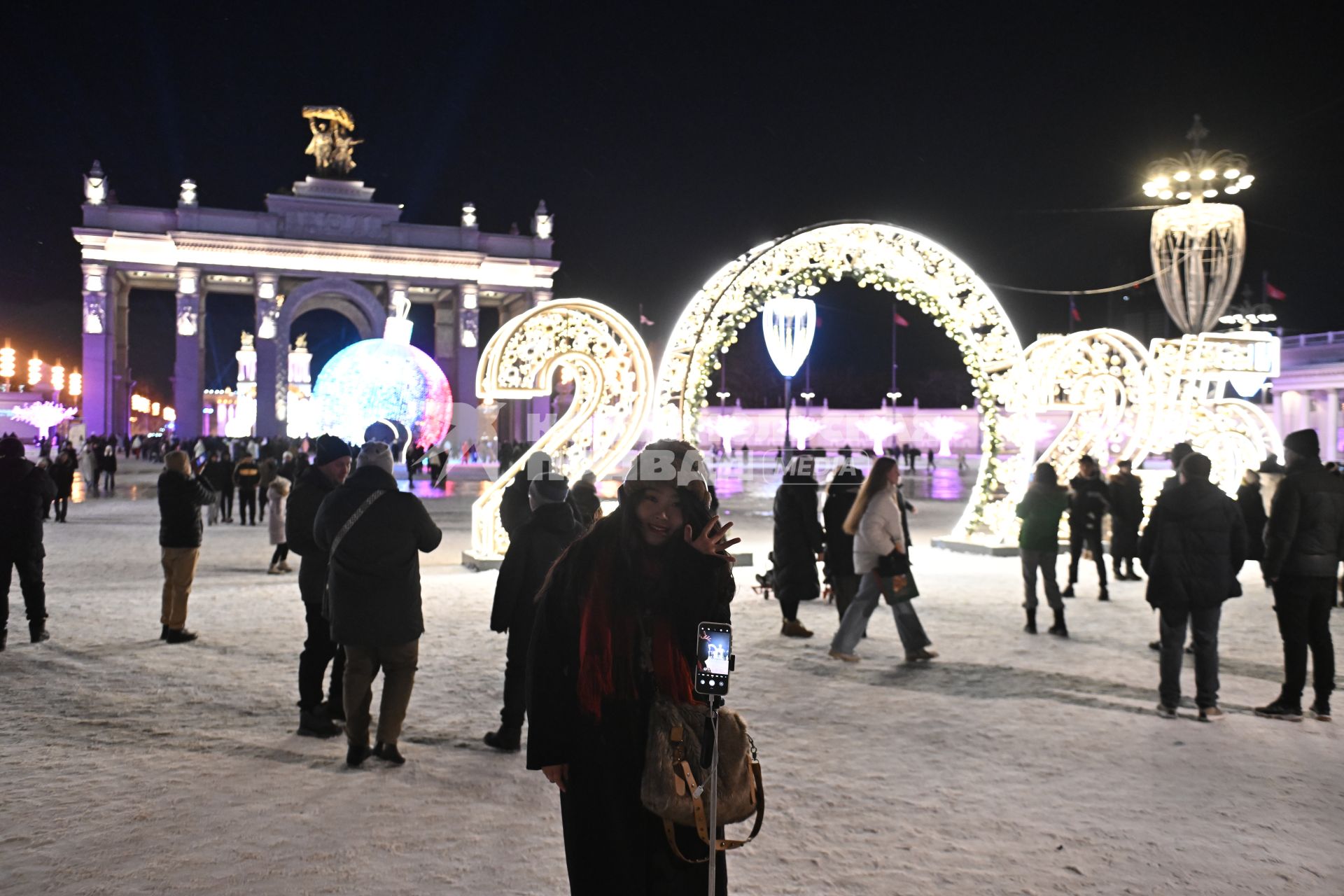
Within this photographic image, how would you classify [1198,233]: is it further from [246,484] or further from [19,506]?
[246,484]

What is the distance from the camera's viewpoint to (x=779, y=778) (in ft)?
16.3

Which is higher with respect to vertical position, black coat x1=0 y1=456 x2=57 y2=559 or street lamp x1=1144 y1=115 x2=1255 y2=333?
street lamp x1=1144 y1=115 x2=1255 y2=333

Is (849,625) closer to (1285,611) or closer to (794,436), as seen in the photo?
(1285,611)

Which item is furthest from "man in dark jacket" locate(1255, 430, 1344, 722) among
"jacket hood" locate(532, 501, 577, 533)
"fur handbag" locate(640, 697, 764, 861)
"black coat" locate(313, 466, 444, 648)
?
"black coat" locate(313, 466, 444, 648)

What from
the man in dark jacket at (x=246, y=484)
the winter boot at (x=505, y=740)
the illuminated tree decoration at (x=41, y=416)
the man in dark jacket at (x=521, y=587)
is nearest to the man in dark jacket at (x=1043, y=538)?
the man in dark jacket at (x=521, y=587)

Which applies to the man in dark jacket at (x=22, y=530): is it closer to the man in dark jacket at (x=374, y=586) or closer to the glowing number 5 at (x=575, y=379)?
the man in dark jacket at (x=374, y=586)

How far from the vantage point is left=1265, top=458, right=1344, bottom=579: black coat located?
5.98 m

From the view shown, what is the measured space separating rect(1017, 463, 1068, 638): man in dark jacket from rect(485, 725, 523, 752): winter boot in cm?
504

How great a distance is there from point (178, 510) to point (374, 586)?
401 cm

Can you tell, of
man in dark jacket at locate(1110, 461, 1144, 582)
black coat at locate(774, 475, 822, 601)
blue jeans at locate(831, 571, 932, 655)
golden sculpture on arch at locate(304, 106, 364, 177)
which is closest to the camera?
blue jeans at locate(831, 571, 932, 655)

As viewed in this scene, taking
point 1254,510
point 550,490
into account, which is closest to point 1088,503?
point 1254,510

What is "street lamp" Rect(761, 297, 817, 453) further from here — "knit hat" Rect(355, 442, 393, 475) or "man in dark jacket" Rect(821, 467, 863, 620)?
"knit hat" Rect(355, 442, 393, 475)

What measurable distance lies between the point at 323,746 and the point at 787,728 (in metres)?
2.66

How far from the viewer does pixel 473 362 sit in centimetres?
5847
